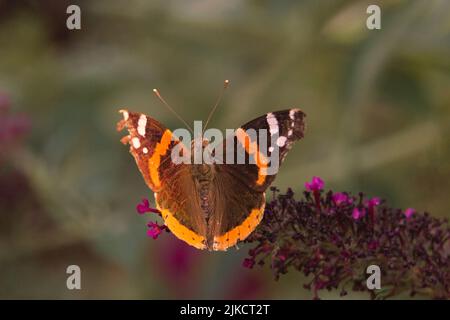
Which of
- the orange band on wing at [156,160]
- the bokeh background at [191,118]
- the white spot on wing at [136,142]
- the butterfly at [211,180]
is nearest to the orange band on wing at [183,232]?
the butterfly at [211,180]

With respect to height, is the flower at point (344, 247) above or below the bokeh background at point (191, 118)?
below

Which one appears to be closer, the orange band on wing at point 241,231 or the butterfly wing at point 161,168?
the orange band on wing at point 241,231

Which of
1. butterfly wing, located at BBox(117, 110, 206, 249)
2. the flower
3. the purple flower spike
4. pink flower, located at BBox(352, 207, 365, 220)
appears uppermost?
butterfly wing, located at BBox(117, 110, 206, 249)

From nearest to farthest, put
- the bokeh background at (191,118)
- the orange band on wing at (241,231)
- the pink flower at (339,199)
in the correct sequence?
1. the orange band on wing at (241,231)
2. the pink flower at (339,199)
3. the bokeh background at (191,118)

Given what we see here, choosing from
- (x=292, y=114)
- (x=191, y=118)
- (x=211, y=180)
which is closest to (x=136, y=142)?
(x=211, y=180)

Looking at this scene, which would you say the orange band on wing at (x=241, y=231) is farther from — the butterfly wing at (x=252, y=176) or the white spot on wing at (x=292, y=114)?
the white spot on wing at (x=292, y=114)

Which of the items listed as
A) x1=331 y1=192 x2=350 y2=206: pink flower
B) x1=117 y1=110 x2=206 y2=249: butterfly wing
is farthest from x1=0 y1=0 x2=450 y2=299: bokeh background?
x1=117 y1=110 x2=206 y2=249: butterfly wing

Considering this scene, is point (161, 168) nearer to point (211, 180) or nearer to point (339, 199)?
point (211, 180)

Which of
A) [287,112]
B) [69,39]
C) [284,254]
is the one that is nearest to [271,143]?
[287,112]

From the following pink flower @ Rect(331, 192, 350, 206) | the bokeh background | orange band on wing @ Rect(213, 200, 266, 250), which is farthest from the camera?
the bokeh background

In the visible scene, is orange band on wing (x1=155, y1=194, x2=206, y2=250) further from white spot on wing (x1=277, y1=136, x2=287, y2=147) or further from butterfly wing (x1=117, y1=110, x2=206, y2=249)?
white spot on wing (x1=277, y1=136, x2=287, y2=147)
